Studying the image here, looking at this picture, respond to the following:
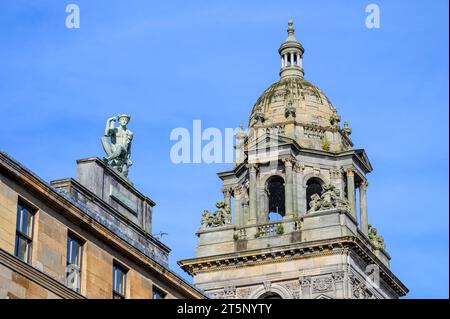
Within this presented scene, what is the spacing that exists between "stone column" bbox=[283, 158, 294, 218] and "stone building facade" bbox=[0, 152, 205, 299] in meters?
28.9

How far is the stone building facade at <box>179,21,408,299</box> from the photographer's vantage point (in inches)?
3250

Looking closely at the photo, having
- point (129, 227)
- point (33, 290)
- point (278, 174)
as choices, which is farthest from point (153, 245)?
point (278, 174)

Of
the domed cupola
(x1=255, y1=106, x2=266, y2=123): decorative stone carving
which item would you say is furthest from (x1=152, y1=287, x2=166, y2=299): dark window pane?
the domed cupola

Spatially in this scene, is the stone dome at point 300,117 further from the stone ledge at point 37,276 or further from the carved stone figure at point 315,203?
the stone ledge at point 37,276

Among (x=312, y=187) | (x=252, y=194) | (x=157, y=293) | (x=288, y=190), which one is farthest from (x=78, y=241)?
(x=312, y=187)

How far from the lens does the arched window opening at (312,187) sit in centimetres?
9050

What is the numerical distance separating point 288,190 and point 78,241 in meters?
39.3

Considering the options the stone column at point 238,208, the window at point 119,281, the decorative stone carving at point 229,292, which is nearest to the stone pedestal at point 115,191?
the window at point 119,281

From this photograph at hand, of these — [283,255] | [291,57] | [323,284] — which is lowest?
[323,284]

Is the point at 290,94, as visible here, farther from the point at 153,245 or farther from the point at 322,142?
the point at 153,245

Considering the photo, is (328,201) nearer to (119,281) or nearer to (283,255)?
(283,255)

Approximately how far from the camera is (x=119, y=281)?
51938mm

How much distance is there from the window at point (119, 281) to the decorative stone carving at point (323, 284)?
30971 millimetres
